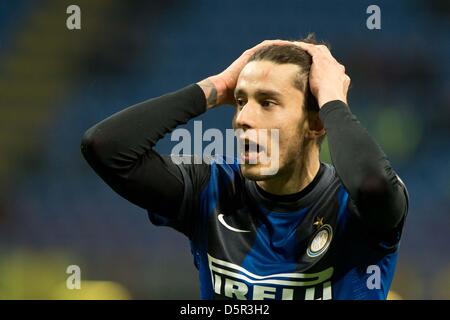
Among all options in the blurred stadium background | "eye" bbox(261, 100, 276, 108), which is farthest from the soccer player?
the blurred stadium background

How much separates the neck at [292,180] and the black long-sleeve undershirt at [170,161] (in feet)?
0.59

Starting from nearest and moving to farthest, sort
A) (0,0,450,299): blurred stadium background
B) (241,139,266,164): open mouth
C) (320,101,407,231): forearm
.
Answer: (320,101,407,231): forearm, (241,139,266,164): open mouth, (0,0,450,299): blurred stadium background

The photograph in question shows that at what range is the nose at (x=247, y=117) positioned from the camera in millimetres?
1880

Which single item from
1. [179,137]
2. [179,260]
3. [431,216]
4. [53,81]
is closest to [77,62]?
[53,81]

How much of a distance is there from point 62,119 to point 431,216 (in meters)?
2.02

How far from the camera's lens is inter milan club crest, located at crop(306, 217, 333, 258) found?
1893mm

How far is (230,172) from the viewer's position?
207cm

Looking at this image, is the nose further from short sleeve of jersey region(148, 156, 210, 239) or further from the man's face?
short sleeve of jersey region(148, 156, 210, 239)

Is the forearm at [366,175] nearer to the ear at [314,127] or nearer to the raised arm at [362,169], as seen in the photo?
the raised arm at [362,169]

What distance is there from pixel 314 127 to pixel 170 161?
1.33 ft

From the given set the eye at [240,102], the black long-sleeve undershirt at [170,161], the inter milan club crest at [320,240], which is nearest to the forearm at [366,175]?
the black long-sleeve undershirt at [170,161]

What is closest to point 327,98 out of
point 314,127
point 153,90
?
point 314,127

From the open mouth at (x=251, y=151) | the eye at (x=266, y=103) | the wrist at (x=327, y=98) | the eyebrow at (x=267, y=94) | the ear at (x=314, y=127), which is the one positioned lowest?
the open mouth at (x=251, y=151)

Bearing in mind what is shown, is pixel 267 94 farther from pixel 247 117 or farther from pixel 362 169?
pixel 362 169
